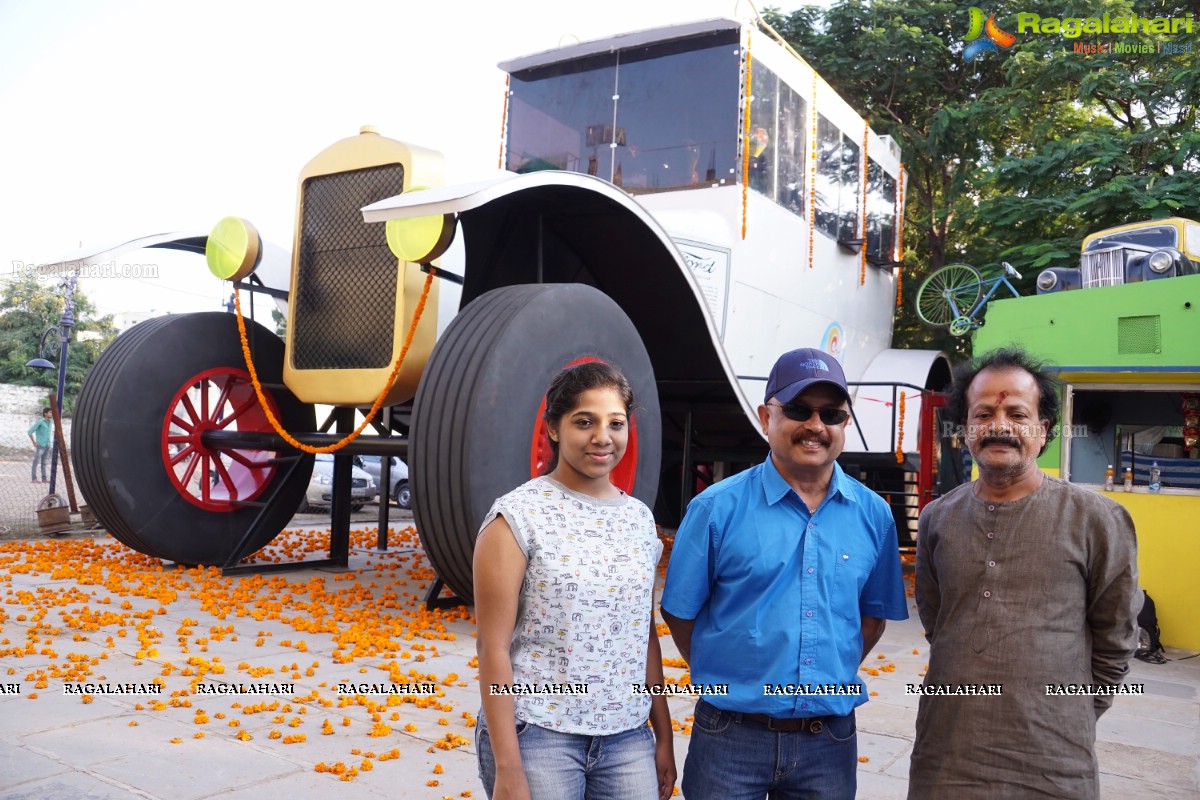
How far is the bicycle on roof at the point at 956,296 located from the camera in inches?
428

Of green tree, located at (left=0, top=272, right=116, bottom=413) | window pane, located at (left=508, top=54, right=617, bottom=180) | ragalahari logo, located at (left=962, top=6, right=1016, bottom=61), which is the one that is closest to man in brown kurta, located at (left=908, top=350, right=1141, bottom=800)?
window pane, located at (left=508, top=54, right=617, bottom=180)

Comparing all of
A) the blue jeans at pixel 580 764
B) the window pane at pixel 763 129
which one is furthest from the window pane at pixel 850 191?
the blue jeans at pixel 580 764

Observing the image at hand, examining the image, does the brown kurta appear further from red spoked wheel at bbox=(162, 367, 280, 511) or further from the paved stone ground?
red spoked wheel at bbox=(162, 367, 280, 511)

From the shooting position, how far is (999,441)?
6.79 feet

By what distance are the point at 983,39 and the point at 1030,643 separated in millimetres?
16183

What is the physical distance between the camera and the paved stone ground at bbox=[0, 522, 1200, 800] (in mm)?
2957

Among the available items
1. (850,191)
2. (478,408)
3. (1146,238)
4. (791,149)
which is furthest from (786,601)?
(850,191)

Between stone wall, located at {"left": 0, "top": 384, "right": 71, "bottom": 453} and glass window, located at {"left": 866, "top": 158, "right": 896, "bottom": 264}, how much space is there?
26.9m

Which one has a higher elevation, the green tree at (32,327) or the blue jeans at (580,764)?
→ the green tree at (32,327)

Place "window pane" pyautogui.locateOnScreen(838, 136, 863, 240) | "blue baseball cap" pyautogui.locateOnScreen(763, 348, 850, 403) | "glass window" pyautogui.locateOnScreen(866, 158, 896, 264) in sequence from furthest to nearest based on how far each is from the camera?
"glass window" pyautogui.locateOnScreen(866, 158, 896, 264)
"window pane" pyautogui.locateOnScreen(838, 136, 863, 240)
"blue baseball cap" pyautogui.locateOnScreen(763, 348, 850, 403)

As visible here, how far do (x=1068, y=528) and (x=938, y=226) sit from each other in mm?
16082

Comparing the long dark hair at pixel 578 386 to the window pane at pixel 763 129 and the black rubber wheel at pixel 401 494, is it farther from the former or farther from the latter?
the black rubber wheel at pixel 401 494

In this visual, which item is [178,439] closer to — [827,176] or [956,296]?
[827,176]

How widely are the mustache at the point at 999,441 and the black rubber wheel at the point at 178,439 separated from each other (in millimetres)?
5709
